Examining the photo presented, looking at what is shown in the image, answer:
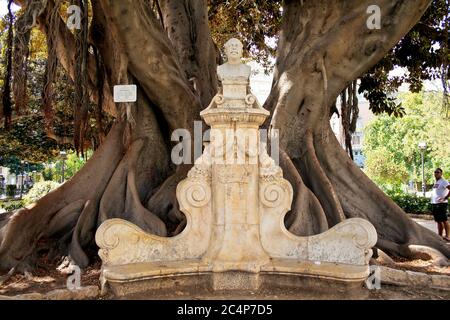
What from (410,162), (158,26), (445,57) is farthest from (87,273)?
(410,162)

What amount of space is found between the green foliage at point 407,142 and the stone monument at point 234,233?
21211mm

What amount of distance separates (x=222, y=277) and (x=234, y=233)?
0.42 m

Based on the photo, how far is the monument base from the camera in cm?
395

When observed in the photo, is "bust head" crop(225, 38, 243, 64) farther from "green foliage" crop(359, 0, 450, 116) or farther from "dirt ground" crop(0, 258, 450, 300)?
"green foliage" crop(359, 0, 450, 116)

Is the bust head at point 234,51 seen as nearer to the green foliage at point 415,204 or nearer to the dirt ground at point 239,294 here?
the dirt ground at point 239,294

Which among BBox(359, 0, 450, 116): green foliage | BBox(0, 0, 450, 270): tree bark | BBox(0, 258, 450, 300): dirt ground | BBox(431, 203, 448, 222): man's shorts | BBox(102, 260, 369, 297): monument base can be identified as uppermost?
BBox(359, 0, 450, 116): green foliage

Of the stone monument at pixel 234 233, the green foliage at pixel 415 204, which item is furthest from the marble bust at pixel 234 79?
the green foliage at pixel 415 204

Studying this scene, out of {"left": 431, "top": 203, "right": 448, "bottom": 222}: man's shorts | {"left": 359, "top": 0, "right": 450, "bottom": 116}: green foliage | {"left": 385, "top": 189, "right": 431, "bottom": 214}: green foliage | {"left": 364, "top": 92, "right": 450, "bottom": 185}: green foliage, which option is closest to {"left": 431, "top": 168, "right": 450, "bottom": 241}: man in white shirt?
{"left": 431, "top": 203, "right": 448, "bottom": 222}: man's shorts

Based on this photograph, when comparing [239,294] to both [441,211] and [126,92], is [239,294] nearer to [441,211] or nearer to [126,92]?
[126,92]

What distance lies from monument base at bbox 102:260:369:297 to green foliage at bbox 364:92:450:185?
21392 millimetres

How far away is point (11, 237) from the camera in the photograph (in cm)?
539

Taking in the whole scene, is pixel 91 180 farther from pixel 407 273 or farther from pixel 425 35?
pixel 425 35

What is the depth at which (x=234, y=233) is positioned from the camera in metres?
4.16

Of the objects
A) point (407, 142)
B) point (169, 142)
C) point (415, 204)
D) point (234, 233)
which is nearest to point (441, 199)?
point (169, 142)
